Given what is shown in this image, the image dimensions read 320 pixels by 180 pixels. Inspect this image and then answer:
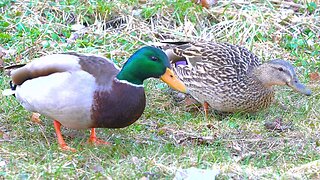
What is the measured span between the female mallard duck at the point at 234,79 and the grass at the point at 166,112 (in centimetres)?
14

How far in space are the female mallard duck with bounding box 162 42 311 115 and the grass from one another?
A: 0.14 meters

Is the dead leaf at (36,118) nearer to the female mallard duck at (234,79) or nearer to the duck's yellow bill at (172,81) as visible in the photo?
the duck's yellow bill at (172,81)

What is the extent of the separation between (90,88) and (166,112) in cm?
136

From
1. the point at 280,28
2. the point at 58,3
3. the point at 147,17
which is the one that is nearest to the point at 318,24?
the point at 280,28

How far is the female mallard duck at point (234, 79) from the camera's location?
18.7 ft

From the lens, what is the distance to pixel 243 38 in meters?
7.34

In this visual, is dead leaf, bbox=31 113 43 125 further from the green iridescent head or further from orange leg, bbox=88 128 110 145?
the green iridescent head

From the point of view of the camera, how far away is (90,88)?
4.48 meters

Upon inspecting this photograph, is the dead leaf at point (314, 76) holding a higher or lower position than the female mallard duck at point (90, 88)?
lower

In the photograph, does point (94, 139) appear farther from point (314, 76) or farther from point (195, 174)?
point (314, 76)

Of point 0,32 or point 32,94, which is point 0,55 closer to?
point 0,32

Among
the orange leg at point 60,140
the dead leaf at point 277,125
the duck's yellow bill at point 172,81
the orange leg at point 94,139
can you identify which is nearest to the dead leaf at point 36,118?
the orange leg at point 60,140

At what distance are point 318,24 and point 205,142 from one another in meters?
3.26

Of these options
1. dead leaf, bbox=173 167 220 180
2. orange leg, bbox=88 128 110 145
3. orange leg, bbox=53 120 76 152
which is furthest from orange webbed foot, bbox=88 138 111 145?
dead leaf, bbox=173 167 220 180
